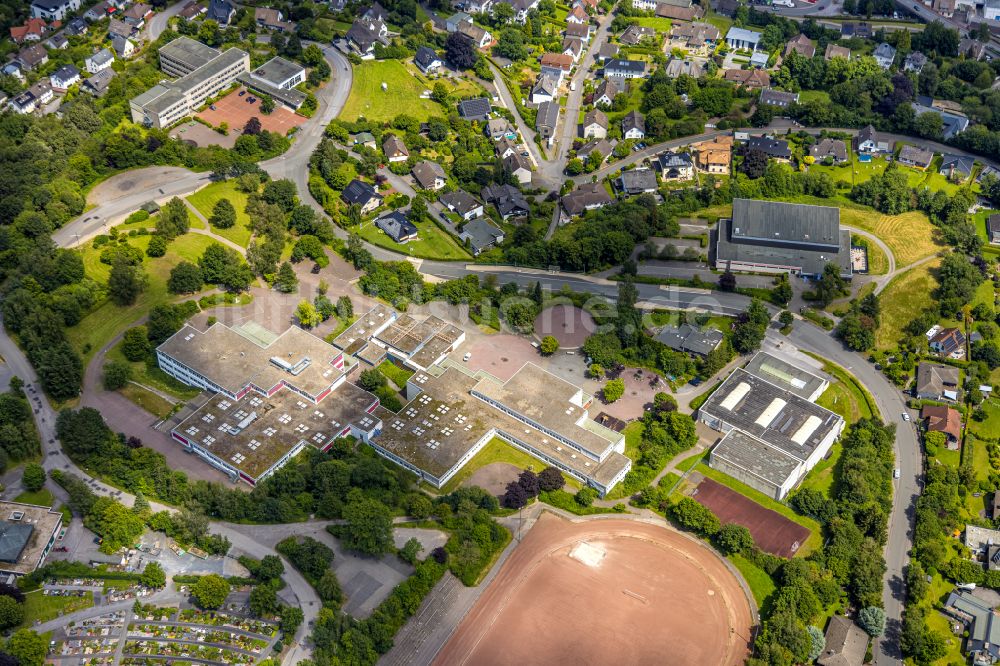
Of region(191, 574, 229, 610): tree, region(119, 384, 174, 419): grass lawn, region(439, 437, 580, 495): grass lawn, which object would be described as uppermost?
region(191, 574, 229, 610): tree

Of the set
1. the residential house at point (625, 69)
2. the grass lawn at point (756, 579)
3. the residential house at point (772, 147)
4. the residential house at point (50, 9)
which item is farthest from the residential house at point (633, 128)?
the residential house at point (50, 9)

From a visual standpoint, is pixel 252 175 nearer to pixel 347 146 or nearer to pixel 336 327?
pixel 347 146

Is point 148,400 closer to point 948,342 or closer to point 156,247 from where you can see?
point 156,247

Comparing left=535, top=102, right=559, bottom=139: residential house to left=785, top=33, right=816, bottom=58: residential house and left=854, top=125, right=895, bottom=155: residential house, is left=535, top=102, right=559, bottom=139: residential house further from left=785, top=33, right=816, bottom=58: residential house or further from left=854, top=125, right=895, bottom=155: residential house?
left=854, top=125, right=895, bottom=155: residential house

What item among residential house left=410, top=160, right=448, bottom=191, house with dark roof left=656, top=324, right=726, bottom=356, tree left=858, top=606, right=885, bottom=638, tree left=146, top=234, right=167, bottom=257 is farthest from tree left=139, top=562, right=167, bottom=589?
residential house left=410, top=160, right=448, bottom=191

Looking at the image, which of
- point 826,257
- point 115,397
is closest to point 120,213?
point 115,397
